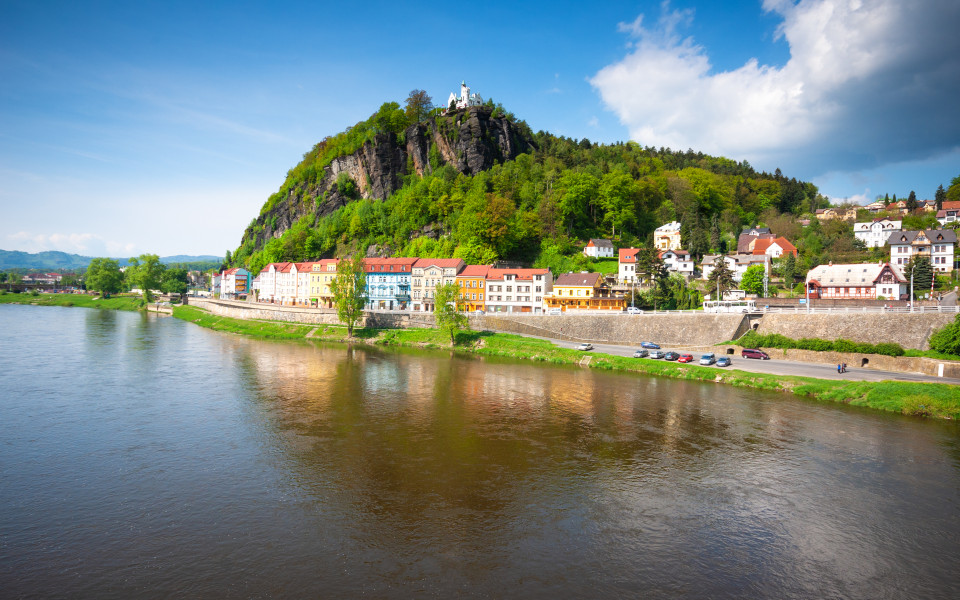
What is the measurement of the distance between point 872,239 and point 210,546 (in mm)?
97094

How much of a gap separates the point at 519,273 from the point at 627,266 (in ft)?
52.0

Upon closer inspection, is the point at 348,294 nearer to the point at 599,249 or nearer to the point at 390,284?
the point at 390,284

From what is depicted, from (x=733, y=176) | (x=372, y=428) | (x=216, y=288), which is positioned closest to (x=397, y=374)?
(x=372, y=428)

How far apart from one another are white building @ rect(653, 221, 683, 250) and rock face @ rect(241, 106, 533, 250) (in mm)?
36132

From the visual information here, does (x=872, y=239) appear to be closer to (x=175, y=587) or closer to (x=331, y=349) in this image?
(x=331, y=349)

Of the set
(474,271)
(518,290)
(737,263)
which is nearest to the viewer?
(518,290)

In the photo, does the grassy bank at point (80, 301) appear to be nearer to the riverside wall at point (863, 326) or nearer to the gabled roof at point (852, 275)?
the riverside wall at point (863, 326)

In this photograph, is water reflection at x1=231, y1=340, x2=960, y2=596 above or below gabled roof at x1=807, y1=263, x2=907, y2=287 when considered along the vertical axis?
below

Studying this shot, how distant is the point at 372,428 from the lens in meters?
25.8

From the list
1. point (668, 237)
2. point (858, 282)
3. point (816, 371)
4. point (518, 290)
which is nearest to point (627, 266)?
point (518, 290)

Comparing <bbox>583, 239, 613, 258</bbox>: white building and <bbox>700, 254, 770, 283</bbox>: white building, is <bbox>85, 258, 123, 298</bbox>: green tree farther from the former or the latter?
<bbox>700, 254, 770, 283</bbox>: white building

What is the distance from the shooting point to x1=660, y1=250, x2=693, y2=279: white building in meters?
71.6

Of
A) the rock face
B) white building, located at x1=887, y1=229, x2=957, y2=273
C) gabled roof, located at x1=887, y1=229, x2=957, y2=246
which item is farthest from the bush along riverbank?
gabled roof, located at x1=887, y1=229, x2=957, y2=246

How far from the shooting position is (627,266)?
68.8 meters
